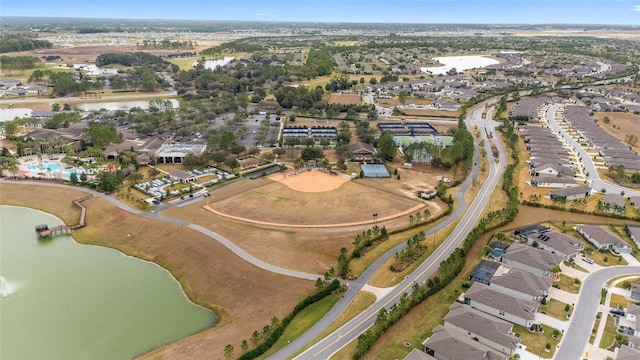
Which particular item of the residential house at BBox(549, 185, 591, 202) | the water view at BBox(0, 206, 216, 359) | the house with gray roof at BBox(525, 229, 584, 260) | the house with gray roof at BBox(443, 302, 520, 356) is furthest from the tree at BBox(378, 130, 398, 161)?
the water view at BBox(0, 206, 216, 359)

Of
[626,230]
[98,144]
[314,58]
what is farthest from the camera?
[314,58]

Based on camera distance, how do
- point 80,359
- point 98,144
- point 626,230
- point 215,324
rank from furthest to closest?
point 98,144, point 626,230, point 215,324, point 80,359

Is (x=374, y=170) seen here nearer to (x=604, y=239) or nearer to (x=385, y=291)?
(x=604, y=239)

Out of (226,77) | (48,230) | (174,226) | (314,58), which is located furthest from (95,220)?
(314,58)

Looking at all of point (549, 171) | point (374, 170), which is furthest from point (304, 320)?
point (549, 171)

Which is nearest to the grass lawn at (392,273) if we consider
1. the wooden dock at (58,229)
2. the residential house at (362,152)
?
the residential house at (362,152)

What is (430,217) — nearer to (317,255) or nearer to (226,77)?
(317,255)

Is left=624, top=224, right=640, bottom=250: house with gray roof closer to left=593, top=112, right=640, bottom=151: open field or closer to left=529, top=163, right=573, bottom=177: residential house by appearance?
left=529, top=163, right=573, bottom=177: residential house
